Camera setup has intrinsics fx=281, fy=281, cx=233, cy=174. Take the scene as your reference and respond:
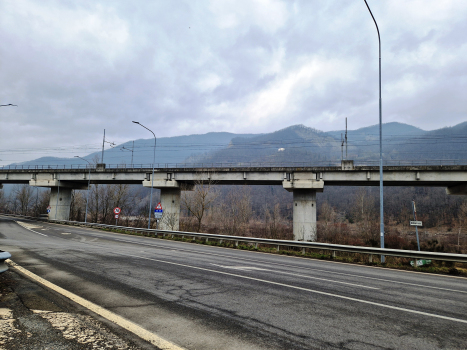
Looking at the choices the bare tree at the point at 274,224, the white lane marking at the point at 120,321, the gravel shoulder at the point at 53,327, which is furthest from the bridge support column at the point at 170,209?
the gravel shoulder at the point at 53,327

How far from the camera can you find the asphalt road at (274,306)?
391 cm

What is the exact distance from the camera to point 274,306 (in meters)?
5.32

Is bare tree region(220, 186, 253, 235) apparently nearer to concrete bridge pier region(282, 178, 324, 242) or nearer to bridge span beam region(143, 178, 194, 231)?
bridge span beam region(143, 178, 194, 231)

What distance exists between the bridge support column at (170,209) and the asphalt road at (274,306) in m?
26.1

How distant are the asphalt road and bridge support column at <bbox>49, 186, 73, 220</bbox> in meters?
41.7

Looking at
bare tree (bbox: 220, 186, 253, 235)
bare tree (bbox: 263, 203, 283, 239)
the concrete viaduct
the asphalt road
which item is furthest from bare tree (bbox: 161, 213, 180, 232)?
the asphalt road

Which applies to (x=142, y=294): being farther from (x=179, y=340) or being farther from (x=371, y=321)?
(x=371, y=321)

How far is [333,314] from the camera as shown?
5004 millimetres

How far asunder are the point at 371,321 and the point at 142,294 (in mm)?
4401

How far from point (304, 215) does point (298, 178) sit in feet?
13.0

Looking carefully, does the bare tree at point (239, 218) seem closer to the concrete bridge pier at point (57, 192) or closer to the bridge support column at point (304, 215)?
the bridge support column at point (304, 215)


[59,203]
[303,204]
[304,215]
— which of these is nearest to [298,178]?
[303,204]

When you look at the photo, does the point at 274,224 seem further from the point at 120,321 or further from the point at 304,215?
the point at 120,321

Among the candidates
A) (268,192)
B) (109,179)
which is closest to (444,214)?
(268,192)
